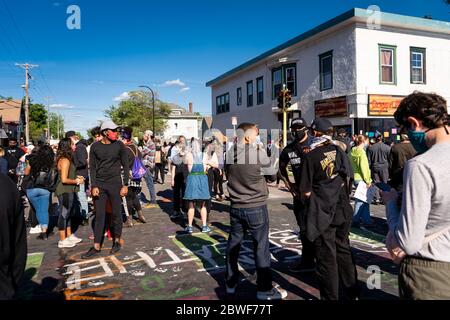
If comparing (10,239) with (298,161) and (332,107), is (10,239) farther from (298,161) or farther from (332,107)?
(332,107)

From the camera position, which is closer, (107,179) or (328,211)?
(328,211)

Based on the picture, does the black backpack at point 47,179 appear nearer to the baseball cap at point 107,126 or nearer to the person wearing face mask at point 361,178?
the baseball cap at point 107,126

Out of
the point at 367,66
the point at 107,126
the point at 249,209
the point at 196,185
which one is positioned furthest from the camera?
the point at 367,66

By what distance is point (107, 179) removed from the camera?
17.9 feet

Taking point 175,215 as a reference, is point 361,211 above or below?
above

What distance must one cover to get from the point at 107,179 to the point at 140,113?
159ft

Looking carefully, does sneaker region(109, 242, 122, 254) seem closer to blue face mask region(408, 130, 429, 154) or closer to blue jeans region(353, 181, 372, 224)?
blue jeans region(353, 181, 372, 224)

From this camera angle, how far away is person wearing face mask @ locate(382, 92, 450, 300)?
170 centimetres

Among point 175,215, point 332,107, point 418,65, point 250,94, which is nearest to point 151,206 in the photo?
point 175,215

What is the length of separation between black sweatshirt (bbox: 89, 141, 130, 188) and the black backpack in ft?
4.44

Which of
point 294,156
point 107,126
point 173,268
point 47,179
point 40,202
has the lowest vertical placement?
point 173,268

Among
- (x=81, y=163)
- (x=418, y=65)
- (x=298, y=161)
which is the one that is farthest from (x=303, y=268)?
(x=418, y=65)

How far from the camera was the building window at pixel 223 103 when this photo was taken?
31.3 metres

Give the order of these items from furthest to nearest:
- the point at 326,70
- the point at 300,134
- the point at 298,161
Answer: the point at 326,70 → the point at 300,134 → the point at 298,161
